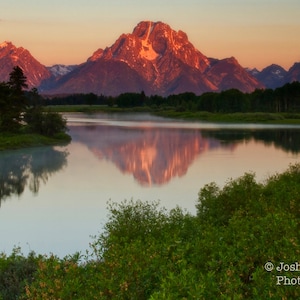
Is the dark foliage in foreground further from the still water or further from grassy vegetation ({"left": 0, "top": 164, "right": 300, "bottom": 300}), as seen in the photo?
grassy vegetation ({"left": 0, "top": 164, "right": 300, "bottom": 300})

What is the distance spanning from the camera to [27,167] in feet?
184

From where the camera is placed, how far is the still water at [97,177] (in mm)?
29594

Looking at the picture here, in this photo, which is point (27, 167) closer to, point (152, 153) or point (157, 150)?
point (152, 153)

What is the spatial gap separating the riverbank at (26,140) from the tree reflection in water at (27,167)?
118 inches

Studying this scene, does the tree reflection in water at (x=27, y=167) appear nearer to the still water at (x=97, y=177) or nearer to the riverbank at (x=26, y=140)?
the still water at (x=97, y=177)

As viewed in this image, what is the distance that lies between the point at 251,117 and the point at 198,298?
6742 inches

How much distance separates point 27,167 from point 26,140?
2499 centimetres

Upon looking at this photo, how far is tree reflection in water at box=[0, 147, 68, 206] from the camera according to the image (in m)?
44.2

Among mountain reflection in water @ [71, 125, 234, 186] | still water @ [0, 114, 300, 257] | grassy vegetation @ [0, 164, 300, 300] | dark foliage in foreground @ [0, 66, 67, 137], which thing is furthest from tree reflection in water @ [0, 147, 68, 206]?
grassy vegetation @ [0, 164, 300, 300]

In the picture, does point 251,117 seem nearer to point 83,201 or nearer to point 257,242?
point 83,201

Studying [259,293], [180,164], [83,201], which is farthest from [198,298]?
[180,164]

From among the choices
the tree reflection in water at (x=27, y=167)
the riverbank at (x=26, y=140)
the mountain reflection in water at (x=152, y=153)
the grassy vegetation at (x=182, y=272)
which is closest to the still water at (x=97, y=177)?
the tree reflection in water at (x=27, y=167)

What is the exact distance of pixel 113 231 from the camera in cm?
1994

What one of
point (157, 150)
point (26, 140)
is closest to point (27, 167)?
point (157, 150)
